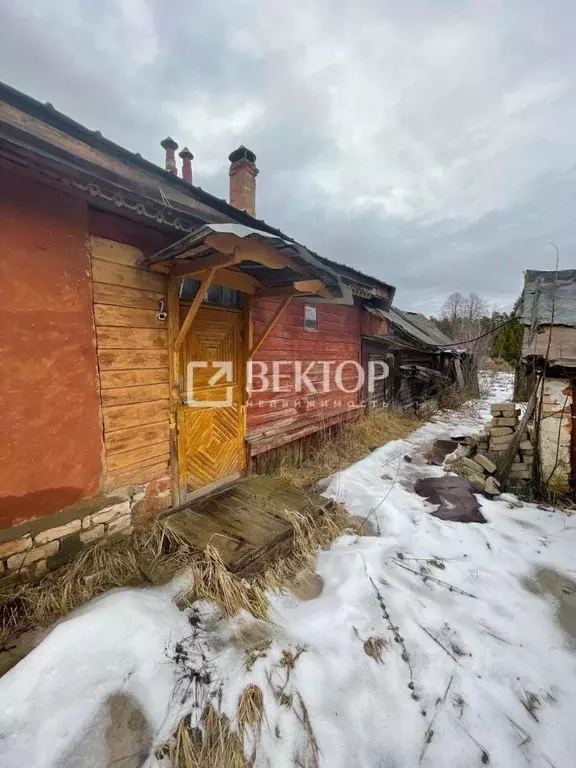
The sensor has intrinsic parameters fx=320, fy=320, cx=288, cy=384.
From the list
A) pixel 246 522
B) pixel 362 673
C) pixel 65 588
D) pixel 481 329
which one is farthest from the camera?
pixel 481 329

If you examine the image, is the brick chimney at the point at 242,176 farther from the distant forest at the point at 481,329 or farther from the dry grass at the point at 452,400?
the distant forest at the point at 481,329

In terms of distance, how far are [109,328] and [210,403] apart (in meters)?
1.60

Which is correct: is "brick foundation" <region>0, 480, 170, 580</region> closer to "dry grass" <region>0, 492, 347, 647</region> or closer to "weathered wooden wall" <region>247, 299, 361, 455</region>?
"dry grass" <region>0, 492, 347, 647</region>

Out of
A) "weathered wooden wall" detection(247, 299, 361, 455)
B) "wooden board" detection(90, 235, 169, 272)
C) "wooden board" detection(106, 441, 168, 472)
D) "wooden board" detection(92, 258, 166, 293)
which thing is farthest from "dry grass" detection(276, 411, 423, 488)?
"wooden board" detection(90, 235, 169, 272)

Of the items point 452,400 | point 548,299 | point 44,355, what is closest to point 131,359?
point 44,355

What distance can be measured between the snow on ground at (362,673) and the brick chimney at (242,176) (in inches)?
241

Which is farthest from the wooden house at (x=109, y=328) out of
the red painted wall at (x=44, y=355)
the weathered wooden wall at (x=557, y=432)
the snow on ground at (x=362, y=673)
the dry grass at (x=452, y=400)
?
the dry grass at (x=452, y=400)

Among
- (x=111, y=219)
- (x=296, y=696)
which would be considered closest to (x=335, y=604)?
(x=296, y=696)

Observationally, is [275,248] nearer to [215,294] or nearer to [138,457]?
[215,294]

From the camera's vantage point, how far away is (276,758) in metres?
1.77

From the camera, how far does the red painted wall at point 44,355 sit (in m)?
2.44

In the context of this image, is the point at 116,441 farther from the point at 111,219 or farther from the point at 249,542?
the point at 111,219

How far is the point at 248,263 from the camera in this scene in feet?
13.1

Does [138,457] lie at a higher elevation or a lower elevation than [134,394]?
lower
